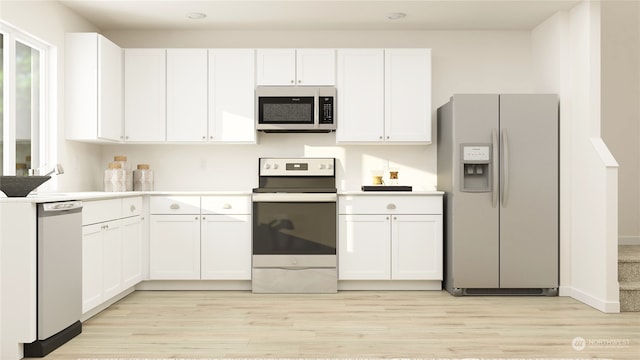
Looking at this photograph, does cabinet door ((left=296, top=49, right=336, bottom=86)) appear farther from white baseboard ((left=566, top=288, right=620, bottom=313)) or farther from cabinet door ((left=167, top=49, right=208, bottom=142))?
white baseboard ((left=566, top=288, right=620, bottom=313))

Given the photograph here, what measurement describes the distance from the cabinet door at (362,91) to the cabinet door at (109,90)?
1986 mm

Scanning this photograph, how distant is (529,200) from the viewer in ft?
14.7

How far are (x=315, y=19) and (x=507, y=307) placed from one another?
2.92 meters

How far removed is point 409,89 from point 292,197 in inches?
57.5

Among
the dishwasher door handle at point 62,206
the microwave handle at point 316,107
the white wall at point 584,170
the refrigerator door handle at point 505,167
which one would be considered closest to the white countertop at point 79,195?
the dishwasher door handle at point 62,206

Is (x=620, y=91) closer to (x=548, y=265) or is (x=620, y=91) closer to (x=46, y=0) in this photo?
(x=548, y=265)

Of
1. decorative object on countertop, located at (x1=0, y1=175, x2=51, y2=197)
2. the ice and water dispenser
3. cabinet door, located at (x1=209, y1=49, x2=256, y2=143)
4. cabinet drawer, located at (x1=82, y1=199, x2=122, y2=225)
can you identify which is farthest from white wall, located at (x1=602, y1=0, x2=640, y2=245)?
decorative object on countertop, located at (x1=0, y1=175, x2=51, y2=197)

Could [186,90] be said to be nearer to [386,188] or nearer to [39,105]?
[39,105]

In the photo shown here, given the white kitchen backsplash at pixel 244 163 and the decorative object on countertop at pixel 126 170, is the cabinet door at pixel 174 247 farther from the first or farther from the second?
the white kitchen backsplash at pixel 244 163

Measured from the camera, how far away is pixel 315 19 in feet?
15.7

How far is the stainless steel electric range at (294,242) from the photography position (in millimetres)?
4602

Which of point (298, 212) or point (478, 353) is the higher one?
point (298, 212)

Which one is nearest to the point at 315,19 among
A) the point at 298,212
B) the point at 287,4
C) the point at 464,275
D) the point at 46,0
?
the point at 287,4

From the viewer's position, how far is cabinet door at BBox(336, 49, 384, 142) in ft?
16.0
